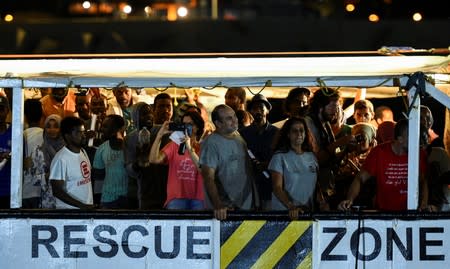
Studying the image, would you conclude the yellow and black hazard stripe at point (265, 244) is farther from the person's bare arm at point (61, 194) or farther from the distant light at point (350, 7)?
the distant light at point (350, 7)

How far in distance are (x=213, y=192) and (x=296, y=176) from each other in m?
0.75

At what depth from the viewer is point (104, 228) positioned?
37.2 ft

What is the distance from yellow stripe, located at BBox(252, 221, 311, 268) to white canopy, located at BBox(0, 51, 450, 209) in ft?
3.27

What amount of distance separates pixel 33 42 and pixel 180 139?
13491mm

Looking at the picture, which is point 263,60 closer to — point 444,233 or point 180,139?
point 180,139

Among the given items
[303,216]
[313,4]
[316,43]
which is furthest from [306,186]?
[313,4]

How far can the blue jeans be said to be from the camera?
1198 centimetres

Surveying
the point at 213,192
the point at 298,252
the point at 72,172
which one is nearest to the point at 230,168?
the point at 213,192

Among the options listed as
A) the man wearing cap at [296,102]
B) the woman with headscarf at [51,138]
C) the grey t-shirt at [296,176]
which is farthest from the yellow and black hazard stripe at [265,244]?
the man wearing cap at [296,102]

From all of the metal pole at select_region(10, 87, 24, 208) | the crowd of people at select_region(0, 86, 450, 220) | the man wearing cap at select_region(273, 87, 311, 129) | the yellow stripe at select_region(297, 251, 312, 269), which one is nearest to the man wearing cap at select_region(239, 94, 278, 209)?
the crowd of people at select_region(0, 86, 450, 220)

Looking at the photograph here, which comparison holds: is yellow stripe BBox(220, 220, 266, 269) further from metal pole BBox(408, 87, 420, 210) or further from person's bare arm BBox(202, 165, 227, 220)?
metal pole BBox(408, 87, 420, 210)

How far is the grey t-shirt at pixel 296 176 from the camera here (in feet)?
37.9

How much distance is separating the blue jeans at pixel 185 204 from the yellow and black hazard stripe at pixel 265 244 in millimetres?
797

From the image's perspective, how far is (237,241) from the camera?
11.3 m
